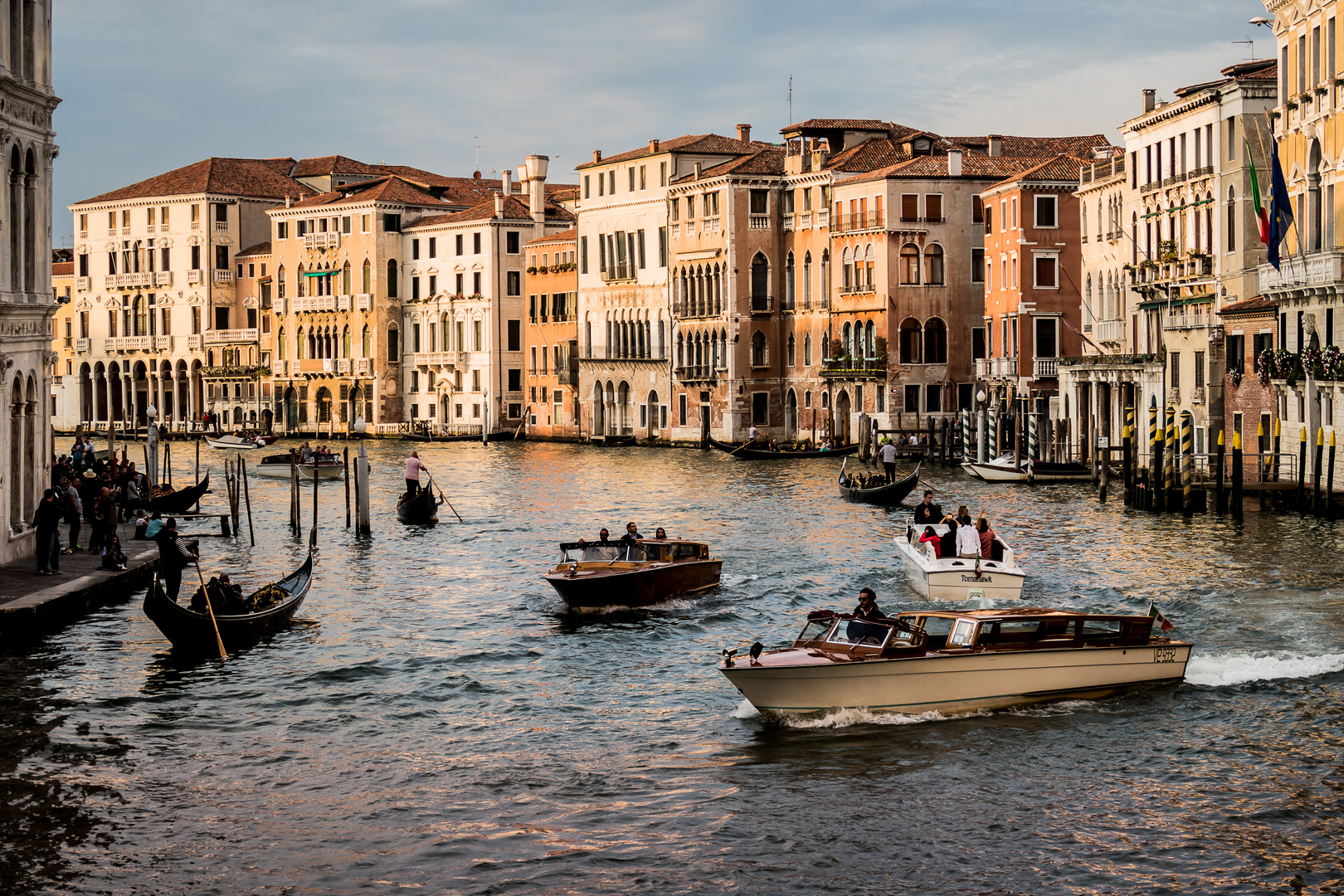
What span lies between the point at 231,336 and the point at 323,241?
889cm

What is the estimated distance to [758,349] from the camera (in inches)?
2899

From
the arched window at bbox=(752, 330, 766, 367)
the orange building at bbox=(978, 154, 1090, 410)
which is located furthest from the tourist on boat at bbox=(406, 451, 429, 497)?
the arched window at bbox=(752, 330, 766, 367)

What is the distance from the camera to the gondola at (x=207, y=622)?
19.9 metres

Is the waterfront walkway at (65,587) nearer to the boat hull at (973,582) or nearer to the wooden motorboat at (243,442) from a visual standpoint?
the boat hull at (973,582)

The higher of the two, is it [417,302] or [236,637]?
[417,302]

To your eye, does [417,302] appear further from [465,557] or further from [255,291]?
[465,557]

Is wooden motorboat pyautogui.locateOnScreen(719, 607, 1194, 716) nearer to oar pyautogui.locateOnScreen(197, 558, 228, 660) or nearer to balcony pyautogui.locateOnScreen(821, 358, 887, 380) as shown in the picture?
oar pyautogui.locateOnScreen(197, 558, 228, 660)

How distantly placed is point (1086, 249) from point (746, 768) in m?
45.3

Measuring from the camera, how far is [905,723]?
16.6 metres

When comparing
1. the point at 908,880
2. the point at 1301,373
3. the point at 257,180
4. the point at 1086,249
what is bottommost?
the point at 908,880

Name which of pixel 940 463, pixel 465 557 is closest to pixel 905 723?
pixel 465 557

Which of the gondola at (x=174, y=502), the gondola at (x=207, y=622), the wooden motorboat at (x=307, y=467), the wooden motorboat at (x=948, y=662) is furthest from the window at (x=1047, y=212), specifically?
the wooden motorboat at (x=948, y=662)

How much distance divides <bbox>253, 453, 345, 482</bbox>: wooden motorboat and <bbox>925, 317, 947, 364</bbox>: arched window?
72.1 ft

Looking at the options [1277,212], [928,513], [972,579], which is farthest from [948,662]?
[1277,212]
